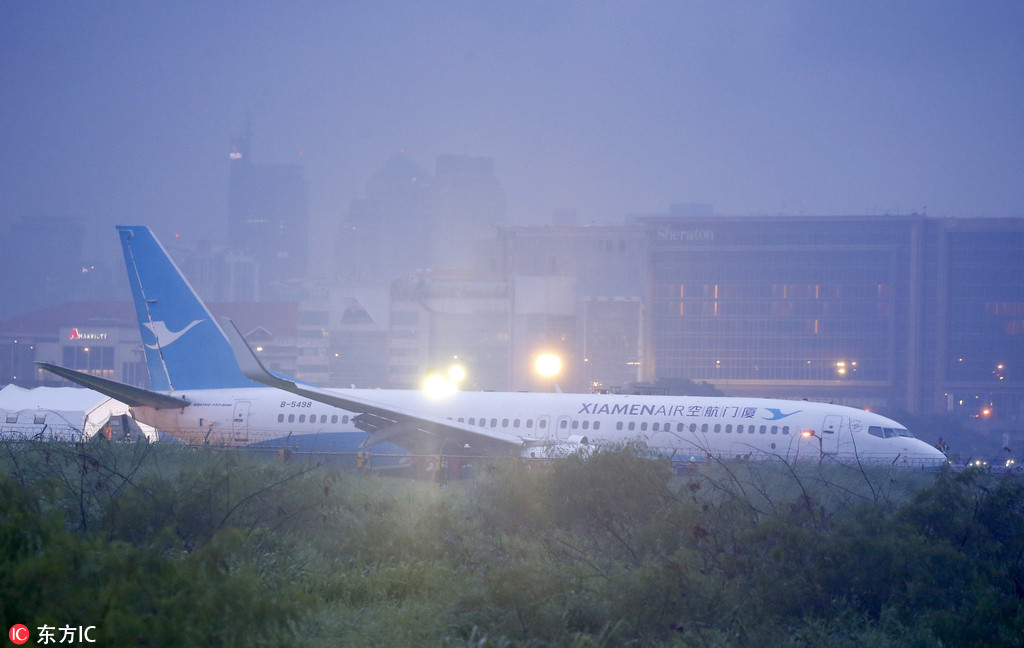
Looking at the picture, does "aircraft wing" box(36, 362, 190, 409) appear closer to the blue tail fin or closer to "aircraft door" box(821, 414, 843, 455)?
the blue tail fin

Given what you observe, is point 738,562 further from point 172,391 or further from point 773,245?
point 773,245

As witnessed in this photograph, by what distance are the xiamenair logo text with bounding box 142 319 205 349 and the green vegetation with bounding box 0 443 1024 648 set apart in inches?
548

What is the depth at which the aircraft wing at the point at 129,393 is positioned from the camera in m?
22.2

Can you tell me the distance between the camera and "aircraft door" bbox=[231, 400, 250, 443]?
26.9 meters

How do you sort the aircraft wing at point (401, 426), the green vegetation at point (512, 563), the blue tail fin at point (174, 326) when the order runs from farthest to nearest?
the blue tail fin at point (174, 326) < the aircraft wing at point (401, 426) < the green vegetation at point (512, 563)

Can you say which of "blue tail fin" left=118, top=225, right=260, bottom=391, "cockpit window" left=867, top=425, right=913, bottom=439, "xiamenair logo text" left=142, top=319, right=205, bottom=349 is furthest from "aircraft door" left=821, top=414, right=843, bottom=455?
"xiamenair logo text" left=142, top=319, right=205, bottom=349

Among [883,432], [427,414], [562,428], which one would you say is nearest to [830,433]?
[883,432]

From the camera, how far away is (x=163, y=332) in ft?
94.7

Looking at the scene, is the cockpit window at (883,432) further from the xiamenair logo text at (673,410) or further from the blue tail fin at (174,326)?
the blue tail fin at (174,326)

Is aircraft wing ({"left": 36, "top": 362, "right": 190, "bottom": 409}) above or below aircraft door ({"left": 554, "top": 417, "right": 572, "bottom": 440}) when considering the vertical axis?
above

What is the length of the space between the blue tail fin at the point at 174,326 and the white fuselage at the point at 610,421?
75cm

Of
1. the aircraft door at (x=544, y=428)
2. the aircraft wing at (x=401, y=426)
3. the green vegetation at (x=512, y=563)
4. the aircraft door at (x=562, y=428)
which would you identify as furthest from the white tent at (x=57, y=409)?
the green vegetation at (x=512, y=563)

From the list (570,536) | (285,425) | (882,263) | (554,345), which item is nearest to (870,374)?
(882,263)

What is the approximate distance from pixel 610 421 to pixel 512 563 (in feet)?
48.2
